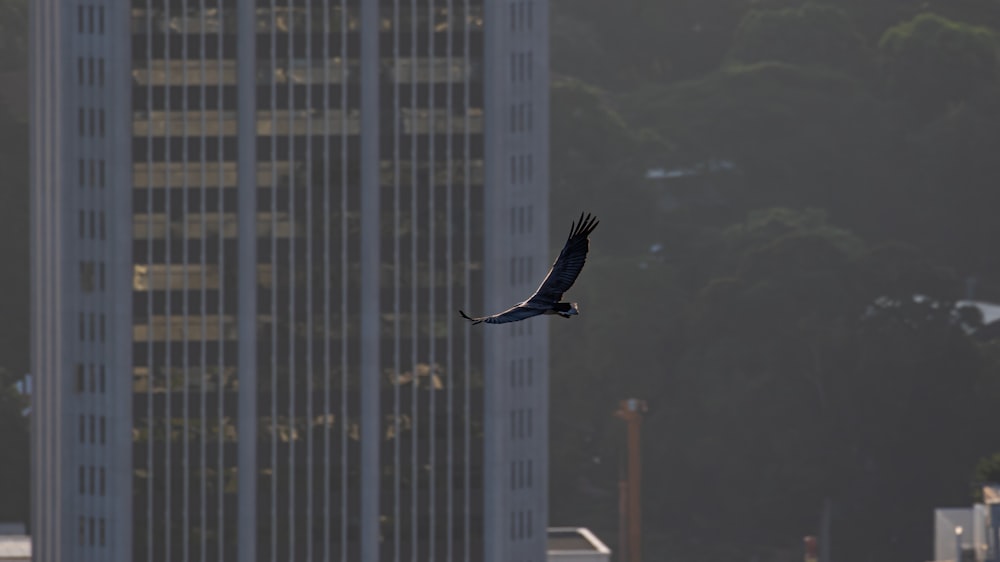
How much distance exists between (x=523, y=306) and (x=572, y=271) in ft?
3.88

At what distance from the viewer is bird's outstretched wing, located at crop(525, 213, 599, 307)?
4809 centimetres

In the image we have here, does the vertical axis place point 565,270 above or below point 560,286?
above

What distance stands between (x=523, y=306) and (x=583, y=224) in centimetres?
213

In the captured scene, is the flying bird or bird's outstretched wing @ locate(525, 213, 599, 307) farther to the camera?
bird's outstretched wing @ locate(525, 213, 599, 307)

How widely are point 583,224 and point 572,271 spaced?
163cm

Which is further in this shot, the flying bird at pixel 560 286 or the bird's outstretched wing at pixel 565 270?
the bird's outstretched wing at pixel 565 270

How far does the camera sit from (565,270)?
48562 millimetres

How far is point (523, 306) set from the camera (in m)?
48.1

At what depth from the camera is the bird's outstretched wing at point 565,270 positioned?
158 ft

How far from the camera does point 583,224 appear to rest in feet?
154

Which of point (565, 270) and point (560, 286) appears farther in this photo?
point (560, 286)
